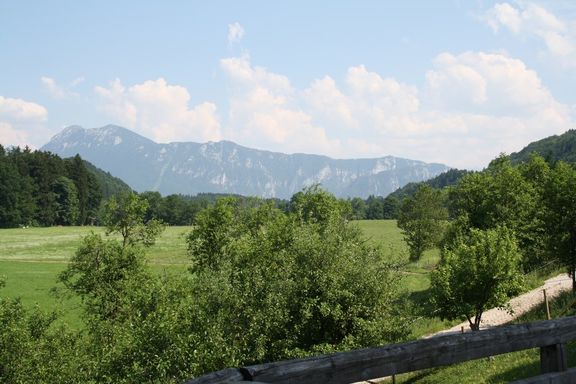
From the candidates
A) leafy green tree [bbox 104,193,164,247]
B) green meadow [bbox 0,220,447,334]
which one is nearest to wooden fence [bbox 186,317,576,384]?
green meadow [bbox 0,220,447,334]

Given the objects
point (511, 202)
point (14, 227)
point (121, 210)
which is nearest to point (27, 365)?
point (121, 210)

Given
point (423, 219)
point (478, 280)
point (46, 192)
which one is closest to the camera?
point (478, 280)

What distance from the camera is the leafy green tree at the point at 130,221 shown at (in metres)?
40.0

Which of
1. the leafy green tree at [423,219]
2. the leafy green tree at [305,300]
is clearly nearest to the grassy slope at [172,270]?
the leafy green tree at [305,300]

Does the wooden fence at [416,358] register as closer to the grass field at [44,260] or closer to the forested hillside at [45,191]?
the grass field at [44,260]

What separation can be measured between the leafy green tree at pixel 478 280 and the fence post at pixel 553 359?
26.7 m

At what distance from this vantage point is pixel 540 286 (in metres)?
45.6

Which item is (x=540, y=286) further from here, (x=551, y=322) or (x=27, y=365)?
(x=551, y=322)

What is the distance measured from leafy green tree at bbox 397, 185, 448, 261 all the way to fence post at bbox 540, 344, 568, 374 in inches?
2700

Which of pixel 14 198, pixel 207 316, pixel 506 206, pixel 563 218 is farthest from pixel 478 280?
pixel 14 198

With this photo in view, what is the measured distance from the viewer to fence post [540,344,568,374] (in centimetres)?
538

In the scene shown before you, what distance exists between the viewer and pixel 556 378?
5.07 m

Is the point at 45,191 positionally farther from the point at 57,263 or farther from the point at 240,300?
the point at 240,300

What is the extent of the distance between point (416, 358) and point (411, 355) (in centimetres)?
7
